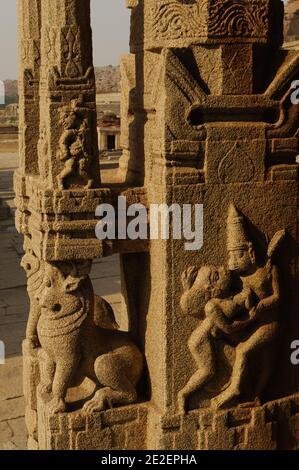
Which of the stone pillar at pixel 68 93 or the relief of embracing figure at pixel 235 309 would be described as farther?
the relief of embracing figure at pixel 235 309

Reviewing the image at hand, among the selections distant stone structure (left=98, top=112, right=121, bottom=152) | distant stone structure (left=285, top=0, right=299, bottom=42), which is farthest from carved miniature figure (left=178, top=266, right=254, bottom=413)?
distant stone structure (left=285, top=0, right=299, bottom=42)

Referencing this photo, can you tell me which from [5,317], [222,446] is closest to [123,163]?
[222,446]

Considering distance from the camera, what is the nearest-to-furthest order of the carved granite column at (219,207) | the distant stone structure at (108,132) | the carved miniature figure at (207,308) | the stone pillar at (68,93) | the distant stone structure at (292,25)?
the stone pillar at (68,93) → the carved granite column at (219,207) → the carved miniature figure at (207,308) → the distant stone structure at (108,132) → the distant stone structure at (292,25)

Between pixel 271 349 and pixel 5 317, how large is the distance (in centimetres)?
479

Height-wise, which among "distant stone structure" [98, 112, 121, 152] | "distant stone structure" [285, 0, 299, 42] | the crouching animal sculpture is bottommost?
the crouching animal sculpture

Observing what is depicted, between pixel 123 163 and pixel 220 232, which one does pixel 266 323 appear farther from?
pixel 123 163

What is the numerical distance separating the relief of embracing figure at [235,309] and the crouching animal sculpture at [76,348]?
41cm

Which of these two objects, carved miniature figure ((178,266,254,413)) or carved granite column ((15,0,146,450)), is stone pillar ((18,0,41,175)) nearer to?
carved granite column ((15,0,146,450))

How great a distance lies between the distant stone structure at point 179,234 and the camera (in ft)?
13.4

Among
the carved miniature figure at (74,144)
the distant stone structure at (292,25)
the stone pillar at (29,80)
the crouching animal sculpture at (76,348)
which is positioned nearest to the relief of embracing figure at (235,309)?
the crouching animal sculpture at (76,348)

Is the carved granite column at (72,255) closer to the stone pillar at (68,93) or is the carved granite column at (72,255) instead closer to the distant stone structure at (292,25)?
the stone pillar at (68,93)

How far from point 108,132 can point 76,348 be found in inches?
881

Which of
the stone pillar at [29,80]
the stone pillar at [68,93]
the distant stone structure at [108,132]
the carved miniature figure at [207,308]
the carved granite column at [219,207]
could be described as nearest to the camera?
the stone pillar at [68,93]

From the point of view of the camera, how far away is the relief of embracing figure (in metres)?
4.24
